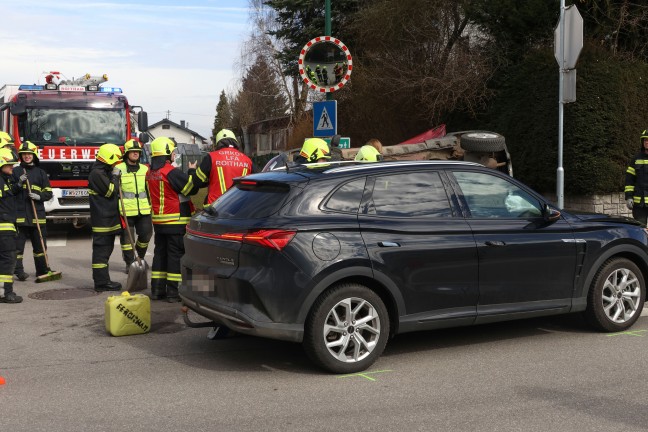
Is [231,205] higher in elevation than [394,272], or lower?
higher

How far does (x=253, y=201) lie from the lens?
5.91 meters

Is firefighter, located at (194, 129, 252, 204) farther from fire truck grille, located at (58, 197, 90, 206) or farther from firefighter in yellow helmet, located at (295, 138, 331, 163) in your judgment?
fire truck grille, located at (58, 197, 90, 206)

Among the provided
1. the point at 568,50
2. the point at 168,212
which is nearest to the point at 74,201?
the point at 168,212

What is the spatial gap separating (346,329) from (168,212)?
12.3ft

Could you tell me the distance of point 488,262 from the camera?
241 inches

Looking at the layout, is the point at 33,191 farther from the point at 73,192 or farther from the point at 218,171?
the point at 73,192

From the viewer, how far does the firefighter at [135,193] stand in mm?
9867

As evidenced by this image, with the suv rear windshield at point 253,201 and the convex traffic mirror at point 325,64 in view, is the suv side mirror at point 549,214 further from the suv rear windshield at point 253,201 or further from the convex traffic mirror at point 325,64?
the convex traffic mirror at point 325,64

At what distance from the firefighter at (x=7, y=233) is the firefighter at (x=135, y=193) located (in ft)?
4.41

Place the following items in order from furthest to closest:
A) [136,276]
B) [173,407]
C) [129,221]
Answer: [129,221] < [136,276] < [173,407]

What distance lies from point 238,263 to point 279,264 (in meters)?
0.36

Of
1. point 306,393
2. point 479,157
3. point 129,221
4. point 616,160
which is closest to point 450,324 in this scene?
point 306,393

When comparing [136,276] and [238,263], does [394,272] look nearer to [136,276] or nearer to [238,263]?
[238,263]

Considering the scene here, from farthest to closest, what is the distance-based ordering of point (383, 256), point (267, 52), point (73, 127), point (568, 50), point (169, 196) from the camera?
1. point (267, 52)
2. point (73, 127)
3. point (568, 50)
4. point (169, 196)
5. point (383, 256)
